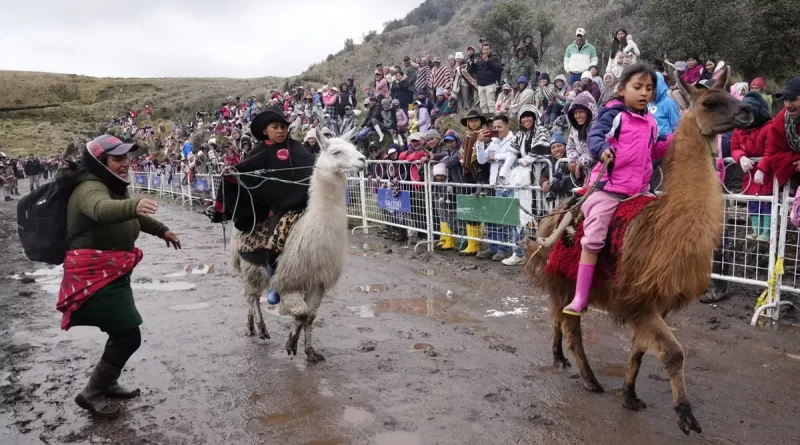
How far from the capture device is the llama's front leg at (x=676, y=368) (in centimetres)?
331

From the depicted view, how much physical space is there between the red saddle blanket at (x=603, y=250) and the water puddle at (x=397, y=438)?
1580mm

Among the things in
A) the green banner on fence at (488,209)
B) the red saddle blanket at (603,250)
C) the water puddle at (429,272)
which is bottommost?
the water puddle at (429,272)

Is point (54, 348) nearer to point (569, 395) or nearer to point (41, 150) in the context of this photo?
point (569, 395)

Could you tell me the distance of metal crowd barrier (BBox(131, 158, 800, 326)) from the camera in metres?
5.63

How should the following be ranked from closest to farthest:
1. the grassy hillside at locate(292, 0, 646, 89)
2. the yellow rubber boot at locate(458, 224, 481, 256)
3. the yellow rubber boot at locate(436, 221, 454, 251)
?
the yellow rubber boot at locate(458, 224, 481, 256) → the yellow rubber boot at locate(436, 221, 454, 251) → the grassy hillside at locate(292, 0, 646, 89)

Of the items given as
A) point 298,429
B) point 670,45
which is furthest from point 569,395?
point 670,45

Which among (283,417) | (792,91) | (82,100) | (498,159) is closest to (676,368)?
(283,417)

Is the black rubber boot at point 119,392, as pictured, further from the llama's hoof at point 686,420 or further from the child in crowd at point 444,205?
the child in crowd at point 444,205

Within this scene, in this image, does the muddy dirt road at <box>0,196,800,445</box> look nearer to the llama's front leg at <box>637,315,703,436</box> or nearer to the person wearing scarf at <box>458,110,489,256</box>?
the llama's front leg at <box>637,315,703,436</box>

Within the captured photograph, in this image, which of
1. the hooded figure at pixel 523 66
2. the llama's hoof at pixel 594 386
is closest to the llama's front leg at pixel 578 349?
the llama's hoof at pixel 594 386

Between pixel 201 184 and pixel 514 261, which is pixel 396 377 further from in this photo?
pixel 201 184

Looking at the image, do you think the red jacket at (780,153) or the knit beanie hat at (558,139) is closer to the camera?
the red jacket at (780,153)

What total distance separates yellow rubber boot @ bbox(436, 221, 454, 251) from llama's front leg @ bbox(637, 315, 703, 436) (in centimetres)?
625

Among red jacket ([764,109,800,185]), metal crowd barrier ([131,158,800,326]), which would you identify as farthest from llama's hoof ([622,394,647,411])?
red jacket ([764,109,800,185])
